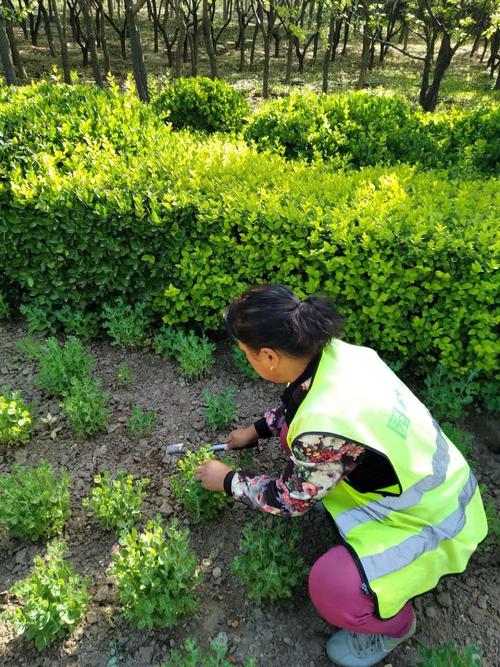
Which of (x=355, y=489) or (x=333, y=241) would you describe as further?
(x=333, y=241)

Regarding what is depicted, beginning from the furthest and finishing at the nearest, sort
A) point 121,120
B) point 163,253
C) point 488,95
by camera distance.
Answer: point 488,95 < point 121,120 < point 163,253

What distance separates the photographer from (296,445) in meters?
1.75

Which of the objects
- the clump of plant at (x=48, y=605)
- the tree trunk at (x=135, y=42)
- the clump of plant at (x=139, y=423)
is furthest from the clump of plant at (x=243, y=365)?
the tree trunk at (x=135, y=42)

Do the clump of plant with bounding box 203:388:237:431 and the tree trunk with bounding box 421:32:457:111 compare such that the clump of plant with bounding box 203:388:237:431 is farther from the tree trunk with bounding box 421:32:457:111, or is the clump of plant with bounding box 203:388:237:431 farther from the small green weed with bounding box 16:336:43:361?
the tree trunk with bounding box 421:32:457:111

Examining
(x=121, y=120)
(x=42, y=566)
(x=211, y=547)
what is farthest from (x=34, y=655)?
(x=121, y=120)

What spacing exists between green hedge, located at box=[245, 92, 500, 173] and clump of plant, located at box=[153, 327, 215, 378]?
9.09 ft

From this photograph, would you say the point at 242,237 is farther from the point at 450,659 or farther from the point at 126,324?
the point at 450,659

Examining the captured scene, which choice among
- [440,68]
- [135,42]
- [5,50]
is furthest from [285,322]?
[440,68]

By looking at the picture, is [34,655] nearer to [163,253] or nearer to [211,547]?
[211,547]

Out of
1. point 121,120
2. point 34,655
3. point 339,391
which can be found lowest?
point 34,655

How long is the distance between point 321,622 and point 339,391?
115cm

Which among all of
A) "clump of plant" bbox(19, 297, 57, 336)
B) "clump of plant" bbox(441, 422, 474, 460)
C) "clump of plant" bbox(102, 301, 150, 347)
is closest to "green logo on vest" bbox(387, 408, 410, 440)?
"clump of plant" bbox(441, 422, 474, 460)

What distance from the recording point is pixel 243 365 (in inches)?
137

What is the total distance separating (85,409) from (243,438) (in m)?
1.00
